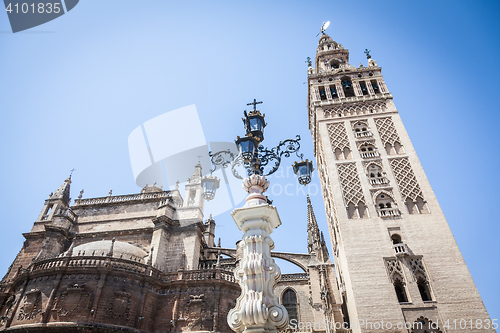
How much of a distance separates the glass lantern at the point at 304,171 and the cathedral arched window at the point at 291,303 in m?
16.2

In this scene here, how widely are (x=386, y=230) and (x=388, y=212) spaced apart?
126 cm

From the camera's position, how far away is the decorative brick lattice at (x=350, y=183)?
1864cm

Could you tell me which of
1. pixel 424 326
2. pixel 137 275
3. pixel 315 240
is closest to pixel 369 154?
pixel 315 240

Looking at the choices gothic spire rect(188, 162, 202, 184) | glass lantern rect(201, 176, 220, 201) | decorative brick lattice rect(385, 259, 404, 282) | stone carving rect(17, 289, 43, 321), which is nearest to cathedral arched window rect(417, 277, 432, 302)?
decorative brick lattice rect(385, 259, 404, 282)

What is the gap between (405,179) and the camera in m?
19.1

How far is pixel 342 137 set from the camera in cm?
2225

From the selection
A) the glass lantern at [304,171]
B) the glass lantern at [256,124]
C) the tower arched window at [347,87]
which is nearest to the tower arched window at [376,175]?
the tower arched window at [347,87]

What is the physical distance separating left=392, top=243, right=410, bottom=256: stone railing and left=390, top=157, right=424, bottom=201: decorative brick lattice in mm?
3391

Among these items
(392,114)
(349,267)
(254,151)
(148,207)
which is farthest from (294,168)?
(148,207)

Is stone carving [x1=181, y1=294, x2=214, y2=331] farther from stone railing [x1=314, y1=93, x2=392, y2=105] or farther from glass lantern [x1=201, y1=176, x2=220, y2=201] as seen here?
stone railing [x1=314, y1=93, x2=392, y2=105]

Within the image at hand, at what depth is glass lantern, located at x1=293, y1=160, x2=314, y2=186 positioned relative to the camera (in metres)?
8.76

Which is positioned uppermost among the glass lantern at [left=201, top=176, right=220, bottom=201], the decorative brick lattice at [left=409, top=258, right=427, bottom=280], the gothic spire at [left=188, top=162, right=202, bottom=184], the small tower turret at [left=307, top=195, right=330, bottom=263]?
the gothic spire at [left=188, top=162, right=202, bottom=184]

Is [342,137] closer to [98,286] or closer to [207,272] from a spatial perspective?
[207,272]

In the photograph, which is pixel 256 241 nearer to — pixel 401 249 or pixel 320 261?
A: pixel 401 249
